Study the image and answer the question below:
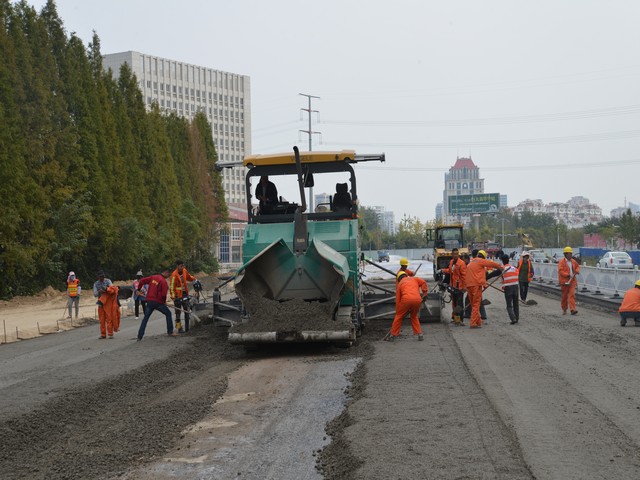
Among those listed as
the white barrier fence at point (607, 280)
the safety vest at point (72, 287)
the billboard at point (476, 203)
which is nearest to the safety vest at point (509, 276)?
the white barrier fence at point (607, 280)

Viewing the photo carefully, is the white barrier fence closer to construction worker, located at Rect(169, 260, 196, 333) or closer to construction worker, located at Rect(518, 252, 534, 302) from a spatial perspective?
construction worker, located at Rect(518, 252, 534, 302)

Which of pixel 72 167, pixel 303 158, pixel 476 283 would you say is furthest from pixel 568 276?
pixel 72 167

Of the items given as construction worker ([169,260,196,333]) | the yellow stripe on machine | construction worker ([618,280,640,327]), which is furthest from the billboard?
the yellow stripe on machine

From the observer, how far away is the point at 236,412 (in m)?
8.80

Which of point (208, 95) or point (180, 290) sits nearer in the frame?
point (180, 290)

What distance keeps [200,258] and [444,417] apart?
60822mm

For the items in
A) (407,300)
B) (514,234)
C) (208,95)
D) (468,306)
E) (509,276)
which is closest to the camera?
(407,300)

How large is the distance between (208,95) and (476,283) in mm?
143208

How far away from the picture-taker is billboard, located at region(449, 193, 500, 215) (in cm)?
8344

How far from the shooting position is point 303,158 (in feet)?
49.9

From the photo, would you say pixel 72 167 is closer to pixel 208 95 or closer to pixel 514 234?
pixel 514 234

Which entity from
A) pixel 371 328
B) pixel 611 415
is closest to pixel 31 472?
pixel 611 415

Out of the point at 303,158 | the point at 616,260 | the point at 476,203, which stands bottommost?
the point at 616,260

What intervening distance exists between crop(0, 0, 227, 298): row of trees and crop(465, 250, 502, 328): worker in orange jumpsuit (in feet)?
72.1
